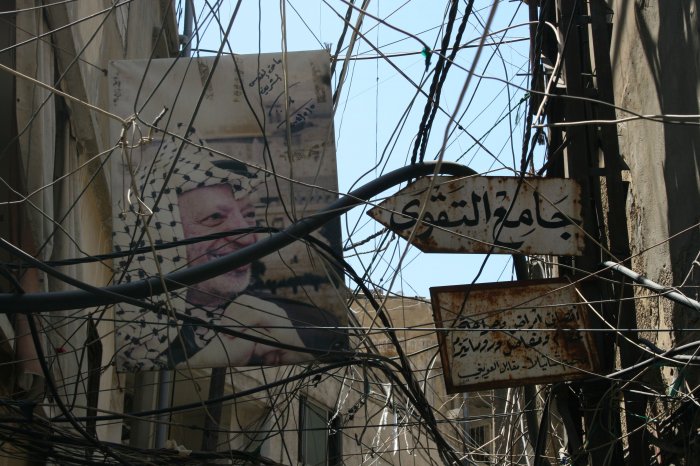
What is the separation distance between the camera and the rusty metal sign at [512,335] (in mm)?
4941

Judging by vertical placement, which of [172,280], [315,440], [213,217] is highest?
[213,217]

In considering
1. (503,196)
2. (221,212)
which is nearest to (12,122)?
A: (221,212)

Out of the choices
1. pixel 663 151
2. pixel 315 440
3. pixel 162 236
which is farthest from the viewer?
pixel 315 440

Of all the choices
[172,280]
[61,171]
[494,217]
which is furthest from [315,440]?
[172,280]

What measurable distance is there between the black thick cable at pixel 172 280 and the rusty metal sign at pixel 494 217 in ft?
1.31

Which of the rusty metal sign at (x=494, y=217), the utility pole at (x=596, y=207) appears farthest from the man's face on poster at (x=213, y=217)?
the utility pole at (x=596, y=207)

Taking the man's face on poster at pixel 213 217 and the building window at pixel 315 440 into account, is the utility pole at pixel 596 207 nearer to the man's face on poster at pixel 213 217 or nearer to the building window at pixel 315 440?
the man's face on poster at pixel 213 217

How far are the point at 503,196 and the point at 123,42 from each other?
5506 millimetres

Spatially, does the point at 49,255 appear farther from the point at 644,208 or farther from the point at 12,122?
the point at 644,208

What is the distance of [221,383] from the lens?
7.10 m

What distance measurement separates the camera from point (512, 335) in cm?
496

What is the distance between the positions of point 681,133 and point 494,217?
1.18 metres

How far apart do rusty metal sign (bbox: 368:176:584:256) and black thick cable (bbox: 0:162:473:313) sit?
1.31 feet

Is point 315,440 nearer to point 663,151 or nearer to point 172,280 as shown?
point 663,151
